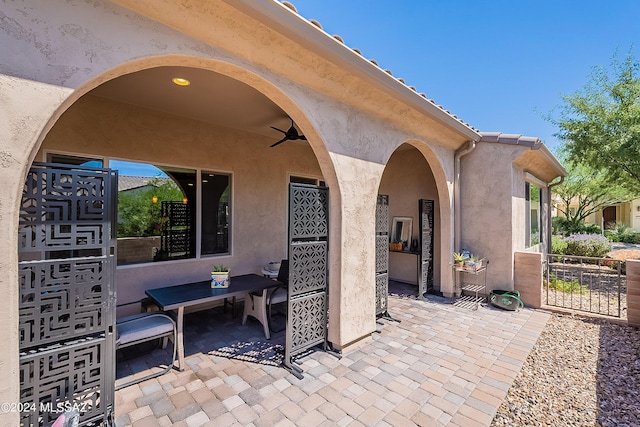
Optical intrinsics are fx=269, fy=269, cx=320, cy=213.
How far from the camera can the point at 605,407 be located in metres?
3.03

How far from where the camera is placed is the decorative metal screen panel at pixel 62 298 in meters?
1.98

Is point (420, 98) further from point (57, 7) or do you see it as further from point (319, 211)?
point (57, 7)

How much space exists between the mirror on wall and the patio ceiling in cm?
446

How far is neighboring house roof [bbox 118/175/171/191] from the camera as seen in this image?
4.95 metres

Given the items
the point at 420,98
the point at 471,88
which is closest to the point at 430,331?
the point at 420,98

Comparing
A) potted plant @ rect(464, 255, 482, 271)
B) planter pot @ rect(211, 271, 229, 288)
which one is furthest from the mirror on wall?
planter pot @ rect(211, 271, 229, 288)

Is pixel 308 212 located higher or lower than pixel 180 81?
lower

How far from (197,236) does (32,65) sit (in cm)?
428

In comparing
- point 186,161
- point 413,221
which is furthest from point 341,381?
point 413,221

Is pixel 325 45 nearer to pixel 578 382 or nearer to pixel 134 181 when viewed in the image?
pixel 134 181

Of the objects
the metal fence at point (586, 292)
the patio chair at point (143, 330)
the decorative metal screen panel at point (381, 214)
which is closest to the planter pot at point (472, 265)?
the metal fence at point (586, 292)

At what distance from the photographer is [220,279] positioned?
4.60 metres

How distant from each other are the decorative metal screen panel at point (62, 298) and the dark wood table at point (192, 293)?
1400 millimetres

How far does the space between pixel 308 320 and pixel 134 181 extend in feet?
13.7
